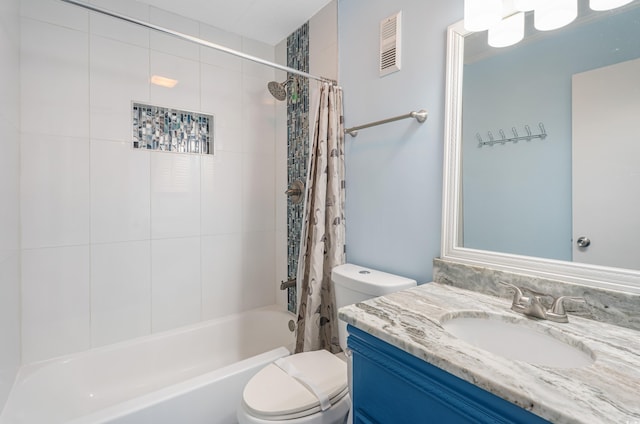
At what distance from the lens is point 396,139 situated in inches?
56.1

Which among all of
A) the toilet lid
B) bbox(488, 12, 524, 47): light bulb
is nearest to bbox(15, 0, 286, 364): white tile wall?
the toilet lid

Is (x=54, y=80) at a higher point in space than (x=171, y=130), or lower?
higher

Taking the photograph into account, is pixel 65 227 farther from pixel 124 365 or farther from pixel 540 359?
pixel 540 359

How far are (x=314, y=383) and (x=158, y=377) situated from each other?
1.19 metres

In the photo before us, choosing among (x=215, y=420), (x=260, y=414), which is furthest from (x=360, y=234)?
(x=215, y=420)

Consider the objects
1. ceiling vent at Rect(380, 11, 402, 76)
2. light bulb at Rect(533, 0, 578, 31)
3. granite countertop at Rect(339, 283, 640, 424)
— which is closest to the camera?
granite countertop at Rect(339, 283, 640, 424)

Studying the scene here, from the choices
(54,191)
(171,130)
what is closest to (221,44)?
(171,130)

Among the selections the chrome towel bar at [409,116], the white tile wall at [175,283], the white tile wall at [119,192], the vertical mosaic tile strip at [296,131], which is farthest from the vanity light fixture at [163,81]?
the chrome towel bar at [409,116]

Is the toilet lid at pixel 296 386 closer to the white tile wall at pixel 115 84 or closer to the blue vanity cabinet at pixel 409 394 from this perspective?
the blue vanity cabinet at pixel 409 394

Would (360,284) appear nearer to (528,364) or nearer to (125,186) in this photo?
(528,364)

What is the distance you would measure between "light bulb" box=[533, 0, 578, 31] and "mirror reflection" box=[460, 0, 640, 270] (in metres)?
0.03

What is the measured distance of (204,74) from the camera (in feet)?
6.66

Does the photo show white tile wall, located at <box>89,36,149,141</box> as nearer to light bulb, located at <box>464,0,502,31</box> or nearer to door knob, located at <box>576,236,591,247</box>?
light bulb, located at <box>464,0,502,31</box>

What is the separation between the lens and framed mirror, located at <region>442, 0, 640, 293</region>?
84 centimetres
